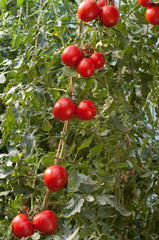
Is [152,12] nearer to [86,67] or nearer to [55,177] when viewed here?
[86,67]

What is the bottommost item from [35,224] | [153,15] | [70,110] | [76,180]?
[35,224]

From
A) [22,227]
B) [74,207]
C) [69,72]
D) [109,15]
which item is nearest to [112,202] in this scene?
[74,207]

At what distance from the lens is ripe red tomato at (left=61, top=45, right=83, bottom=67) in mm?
857

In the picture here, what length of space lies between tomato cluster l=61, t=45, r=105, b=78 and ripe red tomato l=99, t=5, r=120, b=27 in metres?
0.09

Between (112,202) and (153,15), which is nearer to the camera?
(153,15)

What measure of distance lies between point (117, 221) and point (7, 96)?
2.52 ft

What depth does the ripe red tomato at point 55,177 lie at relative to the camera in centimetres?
86

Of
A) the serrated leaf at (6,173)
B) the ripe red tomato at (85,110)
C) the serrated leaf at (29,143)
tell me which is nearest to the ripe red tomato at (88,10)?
the ripe red tomato at (85,110)

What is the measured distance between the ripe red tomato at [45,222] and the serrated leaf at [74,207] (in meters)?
0.05

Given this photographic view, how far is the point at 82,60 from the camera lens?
0.86 meters

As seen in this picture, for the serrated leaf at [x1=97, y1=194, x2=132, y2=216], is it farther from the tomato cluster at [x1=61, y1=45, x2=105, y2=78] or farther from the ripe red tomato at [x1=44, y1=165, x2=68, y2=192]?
the tomato cluster at [x1=61, y1=45, x2=105, y2=78]

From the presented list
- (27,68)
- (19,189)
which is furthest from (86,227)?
(27,68)

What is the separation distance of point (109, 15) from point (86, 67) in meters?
0.14

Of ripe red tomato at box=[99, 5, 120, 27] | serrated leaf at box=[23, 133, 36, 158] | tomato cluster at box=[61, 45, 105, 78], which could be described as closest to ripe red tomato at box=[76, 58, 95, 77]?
tomato cluster at box=[61, 45, 105, 78]
